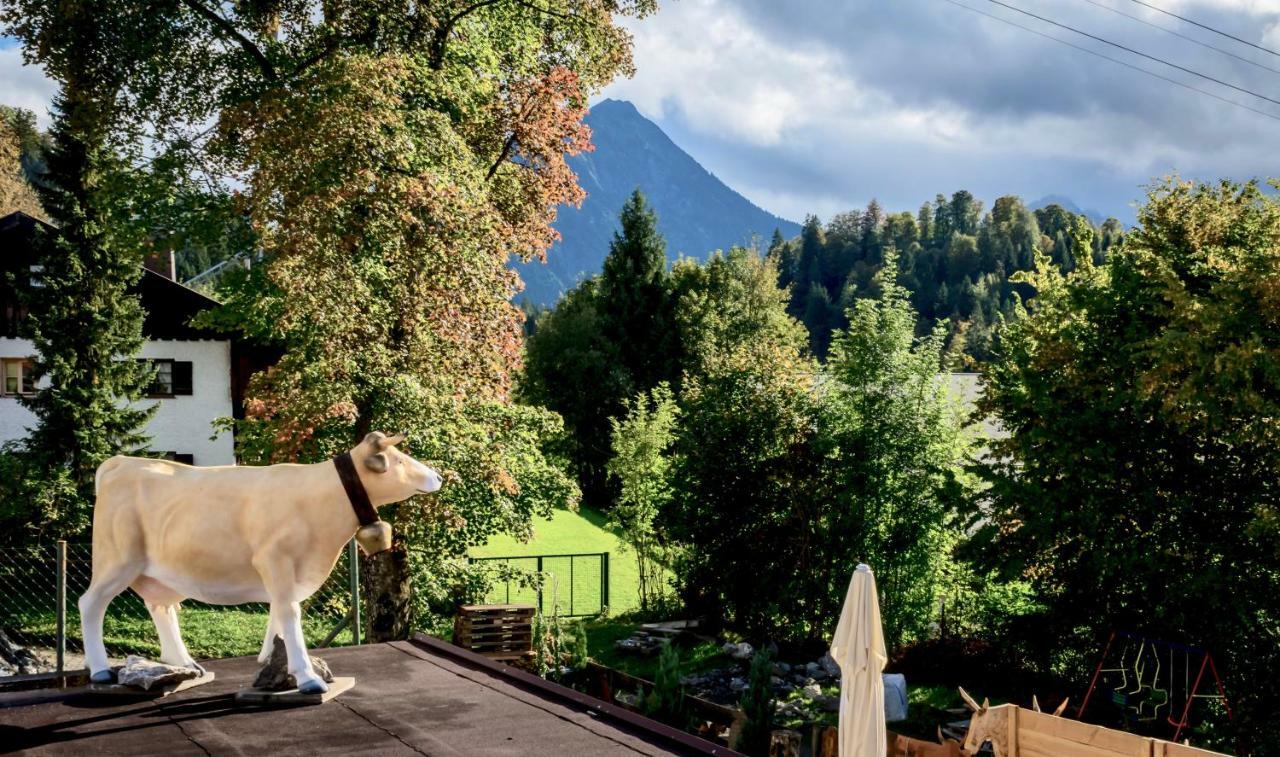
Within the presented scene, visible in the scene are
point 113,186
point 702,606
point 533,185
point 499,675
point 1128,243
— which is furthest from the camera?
point 702,606

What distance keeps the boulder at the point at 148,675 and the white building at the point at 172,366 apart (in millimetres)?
24222

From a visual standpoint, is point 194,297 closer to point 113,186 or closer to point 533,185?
point 113,186

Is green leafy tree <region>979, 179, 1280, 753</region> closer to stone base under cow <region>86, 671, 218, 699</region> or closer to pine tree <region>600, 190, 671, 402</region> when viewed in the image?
stone base under cow <region>86, 671, 218, 699</region>

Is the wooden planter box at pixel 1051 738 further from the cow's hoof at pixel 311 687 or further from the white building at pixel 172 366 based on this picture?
the white building at pixel 172 366

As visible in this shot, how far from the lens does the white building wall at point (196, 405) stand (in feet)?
101

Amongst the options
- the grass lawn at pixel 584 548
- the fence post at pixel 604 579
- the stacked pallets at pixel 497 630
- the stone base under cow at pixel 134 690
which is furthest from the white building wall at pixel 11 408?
the stone base under cow at pixel 134 690

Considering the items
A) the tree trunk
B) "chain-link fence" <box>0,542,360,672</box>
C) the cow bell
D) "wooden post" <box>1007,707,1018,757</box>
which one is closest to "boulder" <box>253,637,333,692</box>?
the cow bell

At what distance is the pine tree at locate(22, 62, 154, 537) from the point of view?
25.2 m

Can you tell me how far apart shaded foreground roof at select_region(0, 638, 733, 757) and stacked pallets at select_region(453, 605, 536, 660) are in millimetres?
6898

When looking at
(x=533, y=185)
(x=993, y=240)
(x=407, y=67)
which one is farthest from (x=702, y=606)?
(x=993, y=240)

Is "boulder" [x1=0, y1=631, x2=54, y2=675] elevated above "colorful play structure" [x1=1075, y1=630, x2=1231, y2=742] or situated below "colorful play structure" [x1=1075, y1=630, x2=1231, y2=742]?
below

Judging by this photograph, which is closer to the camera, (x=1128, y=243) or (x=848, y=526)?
(x=1128, y=243)

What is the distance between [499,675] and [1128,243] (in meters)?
11.2

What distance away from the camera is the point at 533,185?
17625mm
